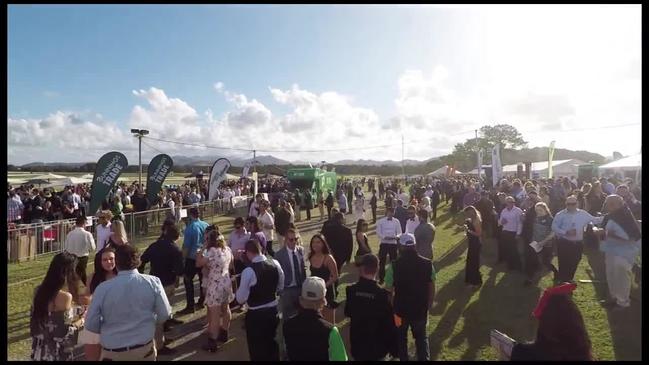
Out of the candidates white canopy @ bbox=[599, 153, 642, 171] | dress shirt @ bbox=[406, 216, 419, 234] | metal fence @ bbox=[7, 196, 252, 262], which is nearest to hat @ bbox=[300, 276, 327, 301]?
dress shirt @ bbox=[406, 216, 419, 234]

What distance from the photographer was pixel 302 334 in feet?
10.2

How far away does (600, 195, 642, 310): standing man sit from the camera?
623 centimetres

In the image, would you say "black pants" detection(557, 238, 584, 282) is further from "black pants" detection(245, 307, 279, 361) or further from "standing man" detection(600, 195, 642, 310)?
"black pants" detection(245, 307, 279, 361)

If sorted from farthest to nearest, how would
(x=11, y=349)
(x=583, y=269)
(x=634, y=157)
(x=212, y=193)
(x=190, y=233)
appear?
(x=634, y=157), (x=212, y=193), (x=583, y=269), (x=190, y=233), (x=11, y=349)

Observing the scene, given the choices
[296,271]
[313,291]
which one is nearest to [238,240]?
[296,271]

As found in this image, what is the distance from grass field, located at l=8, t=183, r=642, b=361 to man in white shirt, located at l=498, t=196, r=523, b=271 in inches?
13.5

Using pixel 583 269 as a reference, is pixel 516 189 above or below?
above

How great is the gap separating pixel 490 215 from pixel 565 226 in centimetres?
452

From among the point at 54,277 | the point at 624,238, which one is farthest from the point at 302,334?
the point at 624,238

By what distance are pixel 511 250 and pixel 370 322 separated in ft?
21.6

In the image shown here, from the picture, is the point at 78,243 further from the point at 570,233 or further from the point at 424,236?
the point at 570,233

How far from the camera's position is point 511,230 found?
8922 millimetres

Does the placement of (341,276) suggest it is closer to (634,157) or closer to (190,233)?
(190,233)

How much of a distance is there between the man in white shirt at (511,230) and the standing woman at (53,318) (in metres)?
8.10
